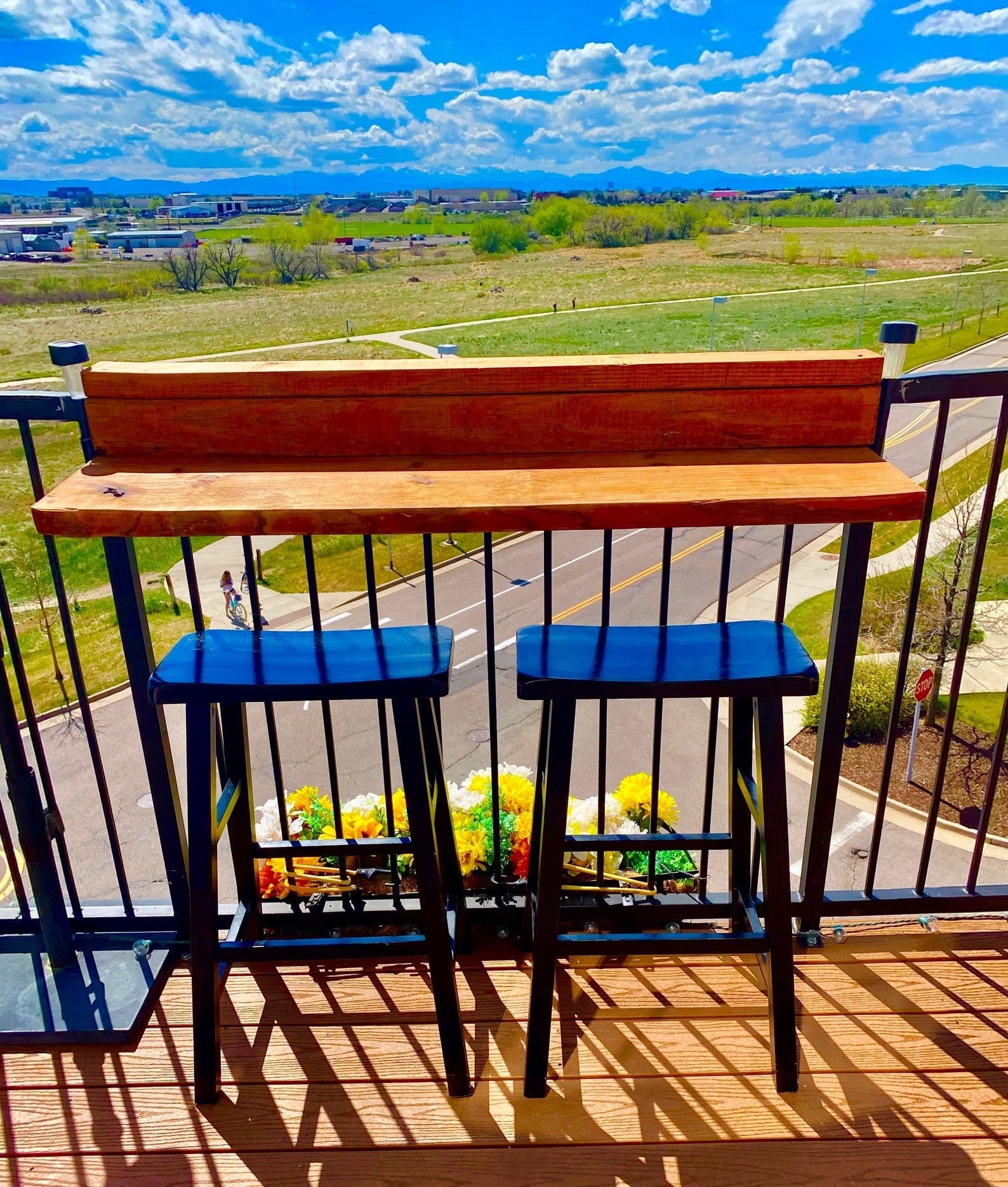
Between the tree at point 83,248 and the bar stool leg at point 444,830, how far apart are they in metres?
54.3

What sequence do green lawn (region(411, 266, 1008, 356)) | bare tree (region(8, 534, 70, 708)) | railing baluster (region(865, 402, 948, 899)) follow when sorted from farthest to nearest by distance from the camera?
green lawn (region(411, 266, 1008, 356))
bare tree (region(8, 534, 70, 708))
railing baluster (region(865, 402, 948, 899))

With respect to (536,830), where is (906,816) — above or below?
below

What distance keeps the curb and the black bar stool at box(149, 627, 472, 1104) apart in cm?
768

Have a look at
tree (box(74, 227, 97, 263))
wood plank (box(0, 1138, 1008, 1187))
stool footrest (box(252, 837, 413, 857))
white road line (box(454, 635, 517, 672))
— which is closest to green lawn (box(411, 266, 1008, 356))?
white road line (box(454, 635, 517, 672))

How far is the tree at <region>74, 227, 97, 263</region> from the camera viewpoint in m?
46.7

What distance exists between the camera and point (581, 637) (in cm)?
152

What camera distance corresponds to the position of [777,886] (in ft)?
4.78

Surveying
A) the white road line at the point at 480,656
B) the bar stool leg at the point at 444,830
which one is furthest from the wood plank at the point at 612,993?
the white road line at the point at 480,656

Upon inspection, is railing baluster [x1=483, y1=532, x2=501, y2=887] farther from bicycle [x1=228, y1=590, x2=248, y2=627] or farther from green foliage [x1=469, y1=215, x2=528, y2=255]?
green foliage [x1=469, y1=215, x2=528, y2=255]

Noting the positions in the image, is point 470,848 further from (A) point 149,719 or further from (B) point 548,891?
(A) point 149,719

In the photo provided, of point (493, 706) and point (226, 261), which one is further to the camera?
point (226, 261)

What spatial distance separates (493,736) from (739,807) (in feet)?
1.89

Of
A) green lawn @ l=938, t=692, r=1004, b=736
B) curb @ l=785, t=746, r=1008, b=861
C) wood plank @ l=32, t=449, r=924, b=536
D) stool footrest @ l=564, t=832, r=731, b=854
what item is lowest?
curb @ l=785, t=746, r=1008, b=861

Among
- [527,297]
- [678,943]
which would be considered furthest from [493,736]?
[527,297]
